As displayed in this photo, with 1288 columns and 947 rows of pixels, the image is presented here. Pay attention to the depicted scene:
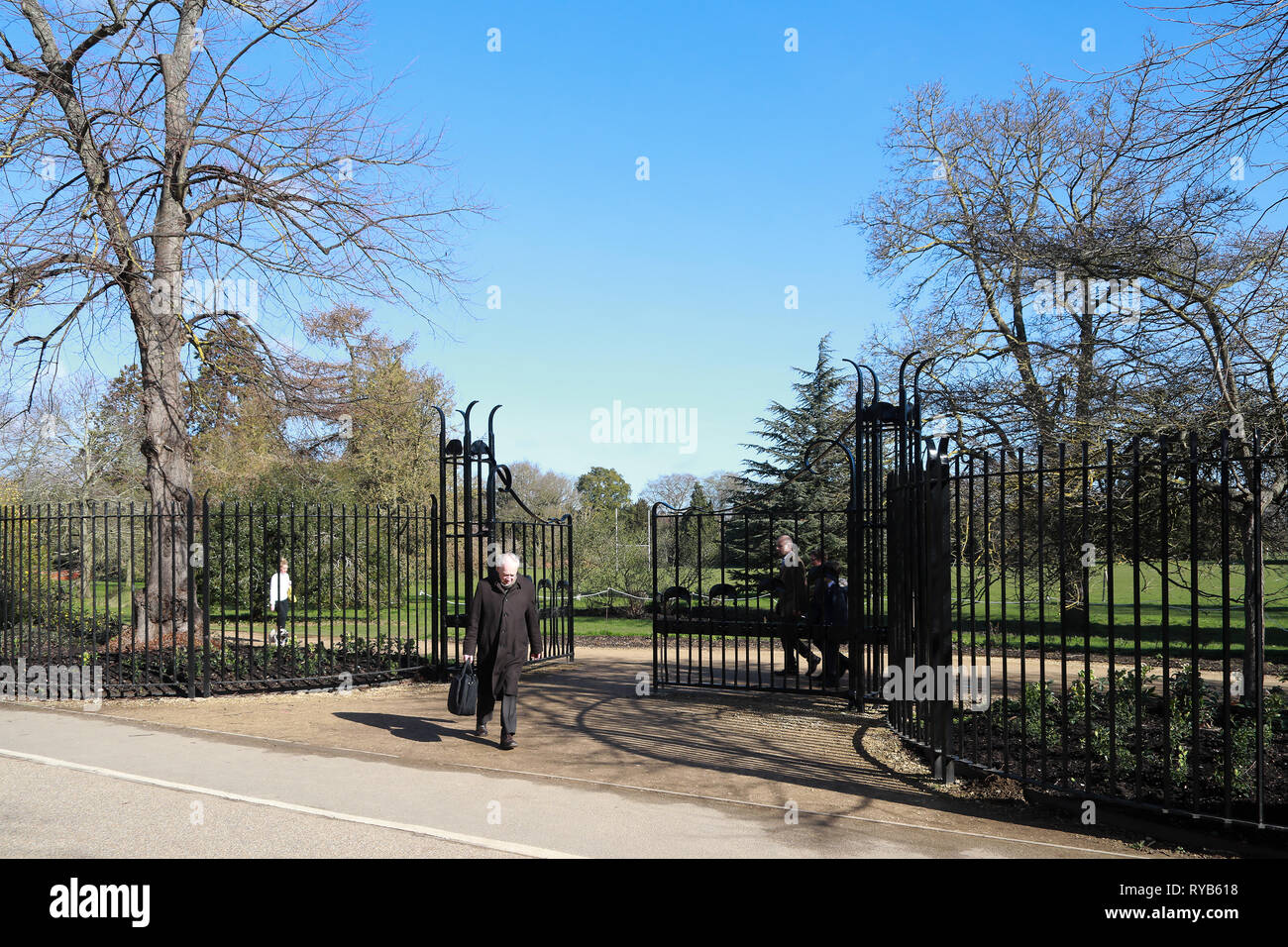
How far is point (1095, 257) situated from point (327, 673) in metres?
10.4

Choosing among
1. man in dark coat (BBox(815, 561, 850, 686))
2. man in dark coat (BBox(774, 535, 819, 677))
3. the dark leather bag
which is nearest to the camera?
the dark leather bag

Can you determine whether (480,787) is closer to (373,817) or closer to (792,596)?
(373,817)

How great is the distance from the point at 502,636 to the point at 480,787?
183 cm

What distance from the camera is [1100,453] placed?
35.1 feet

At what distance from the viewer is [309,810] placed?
629 centimetres

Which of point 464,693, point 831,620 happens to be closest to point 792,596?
point 831,620

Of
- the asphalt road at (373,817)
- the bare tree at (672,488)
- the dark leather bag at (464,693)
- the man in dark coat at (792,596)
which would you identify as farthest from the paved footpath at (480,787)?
the bare tree at (672,488)

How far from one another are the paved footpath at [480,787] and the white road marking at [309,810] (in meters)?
0.02

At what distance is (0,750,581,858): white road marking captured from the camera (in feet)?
17.8

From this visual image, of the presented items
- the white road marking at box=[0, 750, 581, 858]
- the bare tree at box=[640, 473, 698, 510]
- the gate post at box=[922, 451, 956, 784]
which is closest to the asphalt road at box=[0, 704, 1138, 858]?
the white road marking at box=[0, 750, 581, 858]

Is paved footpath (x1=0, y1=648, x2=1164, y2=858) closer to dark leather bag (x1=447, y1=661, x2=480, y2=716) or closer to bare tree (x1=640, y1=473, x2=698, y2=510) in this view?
dark leather bag (x1=447, y1=661, x2=480, y2=716)

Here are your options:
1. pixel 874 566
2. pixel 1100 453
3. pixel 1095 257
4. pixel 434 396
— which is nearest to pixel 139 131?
pixel 874 566

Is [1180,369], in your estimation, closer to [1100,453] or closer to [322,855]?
[1100,453]

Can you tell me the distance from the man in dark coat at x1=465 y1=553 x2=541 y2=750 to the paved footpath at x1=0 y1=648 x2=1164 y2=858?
0.38m
